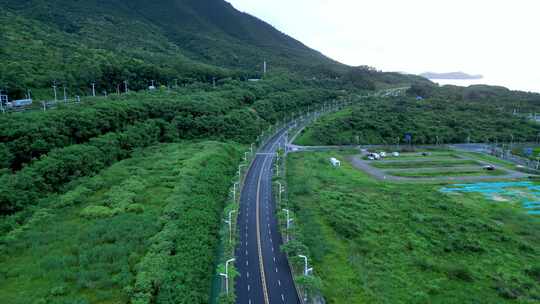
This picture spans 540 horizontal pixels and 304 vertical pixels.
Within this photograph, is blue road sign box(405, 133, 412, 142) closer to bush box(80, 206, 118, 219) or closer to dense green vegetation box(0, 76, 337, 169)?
dense green vegetation box(0, 76, 337, 169)

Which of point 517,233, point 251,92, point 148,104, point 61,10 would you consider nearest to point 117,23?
point 61,10

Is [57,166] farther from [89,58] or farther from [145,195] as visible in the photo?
[89,58]

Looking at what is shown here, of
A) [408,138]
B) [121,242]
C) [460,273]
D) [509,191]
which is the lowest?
[460,273]

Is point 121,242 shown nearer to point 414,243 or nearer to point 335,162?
point 414,243

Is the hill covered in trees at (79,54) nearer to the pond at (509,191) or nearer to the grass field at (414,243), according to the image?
the grass field at (414,243)

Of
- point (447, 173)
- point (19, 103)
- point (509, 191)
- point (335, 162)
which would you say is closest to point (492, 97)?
point (447, 173)

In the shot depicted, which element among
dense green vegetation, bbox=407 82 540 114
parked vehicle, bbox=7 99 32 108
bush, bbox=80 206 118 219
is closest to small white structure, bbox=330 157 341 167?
bush, bbox=80 206 118 219
